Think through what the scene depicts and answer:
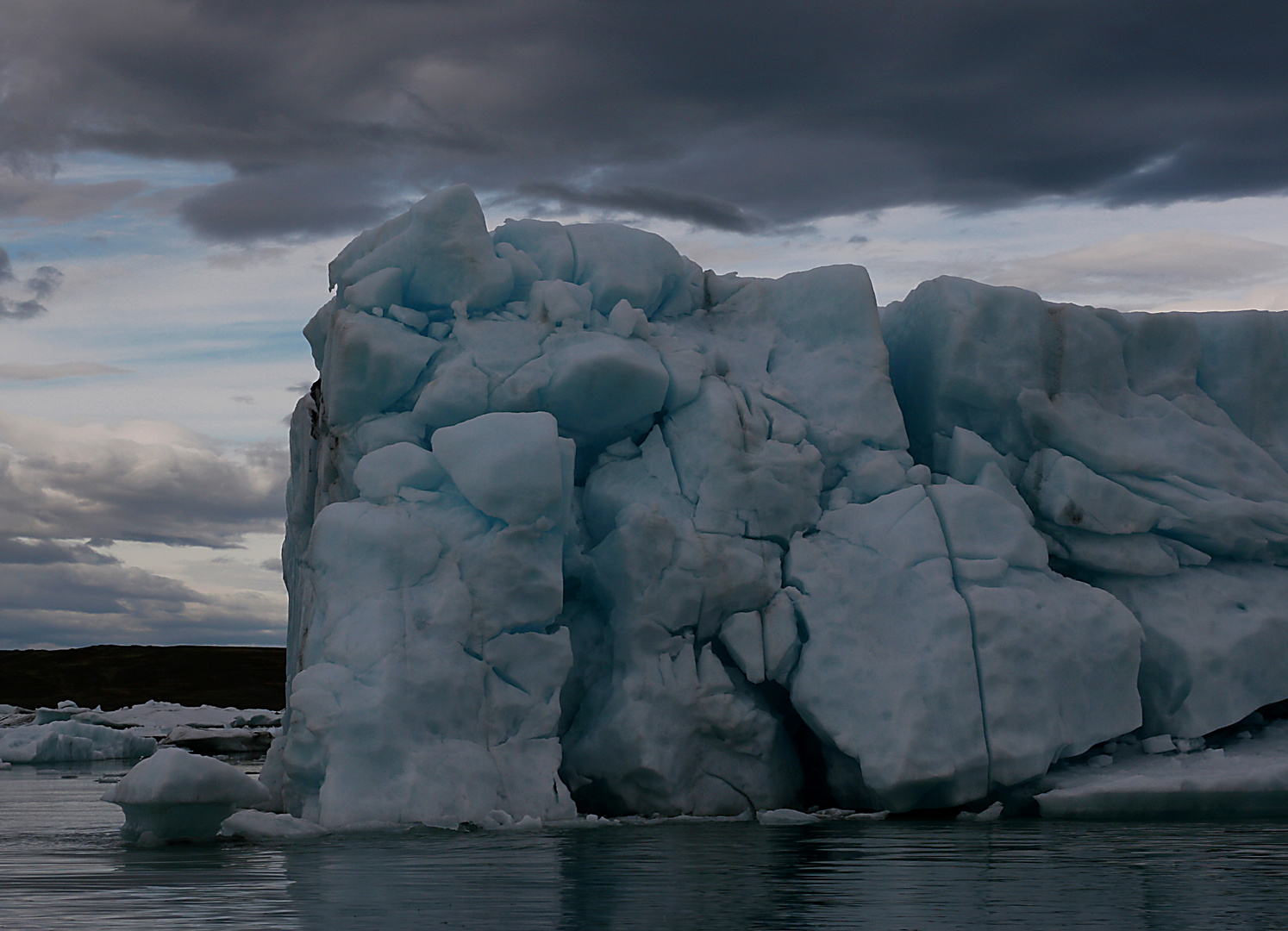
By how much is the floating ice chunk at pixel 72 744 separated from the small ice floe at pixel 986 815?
20309mm

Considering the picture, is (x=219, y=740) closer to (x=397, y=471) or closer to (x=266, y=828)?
(x=397, y=471)

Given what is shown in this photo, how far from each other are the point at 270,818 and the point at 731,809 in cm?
425

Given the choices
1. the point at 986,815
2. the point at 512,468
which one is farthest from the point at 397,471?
the point at 986,815

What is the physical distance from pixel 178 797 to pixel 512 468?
383 cm

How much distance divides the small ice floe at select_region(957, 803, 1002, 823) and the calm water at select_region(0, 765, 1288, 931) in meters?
0.70

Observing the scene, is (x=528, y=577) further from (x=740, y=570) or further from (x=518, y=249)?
(x=518, y=249)

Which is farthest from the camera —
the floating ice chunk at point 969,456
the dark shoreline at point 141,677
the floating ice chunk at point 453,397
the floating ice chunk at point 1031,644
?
the dark shoreline at point 141,677

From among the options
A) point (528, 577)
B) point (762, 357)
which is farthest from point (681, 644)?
point (762, 357)

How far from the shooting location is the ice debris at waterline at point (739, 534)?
37.8 feet

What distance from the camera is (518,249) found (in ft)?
47.9

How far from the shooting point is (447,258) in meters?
13.5

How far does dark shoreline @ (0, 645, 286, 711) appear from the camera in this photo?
1836 inches

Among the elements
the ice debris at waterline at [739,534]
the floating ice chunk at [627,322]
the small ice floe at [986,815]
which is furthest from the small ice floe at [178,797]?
the small ice floe at [986,815]

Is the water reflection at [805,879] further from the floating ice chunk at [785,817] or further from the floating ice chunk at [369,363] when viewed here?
the floating ice chunk at [369,363]
